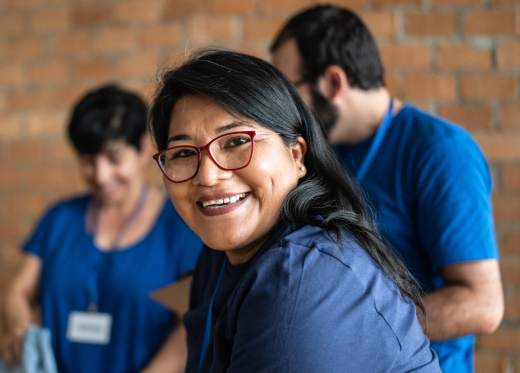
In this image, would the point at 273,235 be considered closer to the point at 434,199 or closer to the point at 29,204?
the point at 434,199

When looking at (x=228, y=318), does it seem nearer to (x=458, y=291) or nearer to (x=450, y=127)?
(x=458, y=291)

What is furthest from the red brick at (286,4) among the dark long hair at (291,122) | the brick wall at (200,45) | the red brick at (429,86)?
the dark long hair at (291,122)

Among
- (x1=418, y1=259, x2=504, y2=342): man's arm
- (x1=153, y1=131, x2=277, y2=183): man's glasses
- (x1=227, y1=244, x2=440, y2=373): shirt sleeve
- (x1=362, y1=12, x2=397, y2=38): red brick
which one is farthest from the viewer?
(x1=362, y1=12, x2=397, y2=38): red brick

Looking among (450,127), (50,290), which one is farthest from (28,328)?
(450,127)

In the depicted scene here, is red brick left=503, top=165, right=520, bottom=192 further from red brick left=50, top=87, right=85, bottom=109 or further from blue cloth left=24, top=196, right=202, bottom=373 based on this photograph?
red brick left=50, top=87, right=85, bottom=109

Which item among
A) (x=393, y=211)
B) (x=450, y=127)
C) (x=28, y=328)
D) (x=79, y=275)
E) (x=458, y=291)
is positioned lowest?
(x=28, y=328)

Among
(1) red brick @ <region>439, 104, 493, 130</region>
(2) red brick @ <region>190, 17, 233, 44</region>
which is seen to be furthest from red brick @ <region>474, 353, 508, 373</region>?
(2) red brick @ <region>190, 17, 233, 44</region>

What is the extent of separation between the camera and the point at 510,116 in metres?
1.77

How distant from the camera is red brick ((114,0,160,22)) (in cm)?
221

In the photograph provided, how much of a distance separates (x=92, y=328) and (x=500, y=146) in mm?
1680

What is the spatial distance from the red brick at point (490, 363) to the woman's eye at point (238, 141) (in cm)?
150

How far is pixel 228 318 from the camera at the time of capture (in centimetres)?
78

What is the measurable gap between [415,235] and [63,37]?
2040mm

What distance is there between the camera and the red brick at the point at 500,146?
5.83ft
